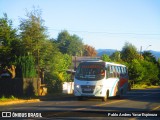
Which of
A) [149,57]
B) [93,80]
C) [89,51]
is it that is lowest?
[89,51]

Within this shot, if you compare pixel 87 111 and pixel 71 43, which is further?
pixel 71 43

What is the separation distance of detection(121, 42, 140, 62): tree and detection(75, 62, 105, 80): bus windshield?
73843mm

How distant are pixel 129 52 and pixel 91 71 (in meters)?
Result: 77.9

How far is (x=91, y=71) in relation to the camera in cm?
3041

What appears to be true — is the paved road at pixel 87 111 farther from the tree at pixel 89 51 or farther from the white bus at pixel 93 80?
the tree at pixel 89 51

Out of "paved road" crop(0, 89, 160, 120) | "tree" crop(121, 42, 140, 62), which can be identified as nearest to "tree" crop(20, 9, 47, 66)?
"paved road" crop(0, 89, 160, 120)

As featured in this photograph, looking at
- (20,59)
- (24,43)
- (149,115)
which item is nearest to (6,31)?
(24,43)

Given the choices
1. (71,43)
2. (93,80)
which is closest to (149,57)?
(71,43)

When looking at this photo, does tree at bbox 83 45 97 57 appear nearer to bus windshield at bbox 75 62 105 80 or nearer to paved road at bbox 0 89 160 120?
bus windshield at bbox 75 62 105 80

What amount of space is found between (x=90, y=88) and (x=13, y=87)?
31.4 feet

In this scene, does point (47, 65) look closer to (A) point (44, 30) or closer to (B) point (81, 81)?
(A) point (44, 30)

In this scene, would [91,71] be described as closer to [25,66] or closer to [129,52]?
[25,66]

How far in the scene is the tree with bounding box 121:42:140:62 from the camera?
105 m

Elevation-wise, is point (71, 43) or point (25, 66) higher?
point (71, 43)
